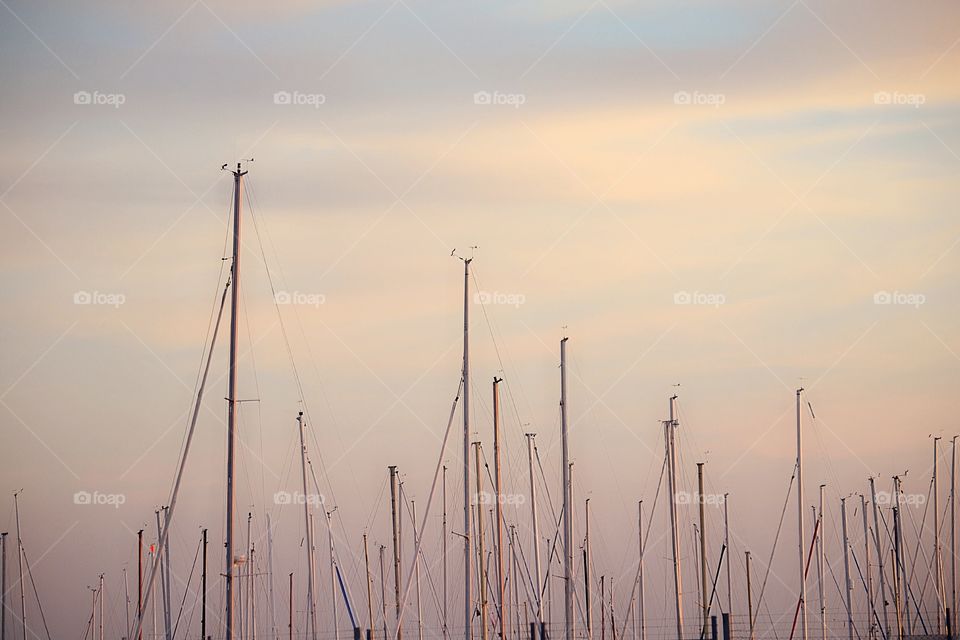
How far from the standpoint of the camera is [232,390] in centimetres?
3631

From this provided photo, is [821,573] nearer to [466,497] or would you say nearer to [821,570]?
[821,570]

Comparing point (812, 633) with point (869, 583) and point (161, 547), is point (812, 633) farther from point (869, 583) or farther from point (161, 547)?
point (161, 547)

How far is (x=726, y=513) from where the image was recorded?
6706 centimetres

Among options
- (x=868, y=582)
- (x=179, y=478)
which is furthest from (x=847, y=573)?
(x=179, y=478)

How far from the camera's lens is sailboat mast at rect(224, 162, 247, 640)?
3522 cm

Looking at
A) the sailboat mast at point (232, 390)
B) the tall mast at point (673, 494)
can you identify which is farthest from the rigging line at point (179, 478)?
the tall mast at point (673, 494)

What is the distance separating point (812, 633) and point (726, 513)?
948 cm

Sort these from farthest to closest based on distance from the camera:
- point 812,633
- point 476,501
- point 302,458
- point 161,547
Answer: point 812,633
point 302,458
point 476,501
point 161,547

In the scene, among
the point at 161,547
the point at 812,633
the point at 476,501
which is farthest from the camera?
the point at 812,633

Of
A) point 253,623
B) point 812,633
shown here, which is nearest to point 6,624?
point 253,623

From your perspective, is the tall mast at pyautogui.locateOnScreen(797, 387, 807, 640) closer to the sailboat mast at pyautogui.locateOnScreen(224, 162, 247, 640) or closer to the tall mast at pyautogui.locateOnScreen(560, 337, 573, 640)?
the tall mast at pyautogui.locateOnScreen(560, 337, 573, 640)

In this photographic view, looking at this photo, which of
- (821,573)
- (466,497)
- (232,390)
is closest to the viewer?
(232,390)

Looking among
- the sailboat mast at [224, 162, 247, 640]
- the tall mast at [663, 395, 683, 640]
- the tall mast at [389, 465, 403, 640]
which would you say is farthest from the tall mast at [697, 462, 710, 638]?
the sailboat mast at [224, 162, 247, 640]

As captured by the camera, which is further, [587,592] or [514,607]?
[514,607]
